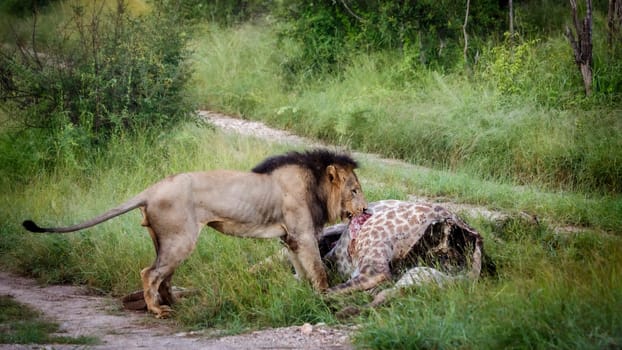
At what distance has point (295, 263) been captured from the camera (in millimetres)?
6586

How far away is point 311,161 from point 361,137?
5269 mm

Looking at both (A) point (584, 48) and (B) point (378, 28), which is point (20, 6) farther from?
(A) point (584, 48)

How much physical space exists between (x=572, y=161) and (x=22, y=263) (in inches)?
221

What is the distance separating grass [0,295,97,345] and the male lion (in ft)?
2.14

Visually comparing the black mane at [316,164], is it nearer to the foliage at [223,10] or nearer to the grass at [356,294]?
the grass at [356,294]

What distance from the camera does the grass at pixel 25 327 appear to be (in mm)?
5629

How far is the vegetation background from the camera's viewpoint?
545 centimetres

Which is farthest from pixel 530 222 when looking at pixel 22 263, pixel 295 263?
pixel 22 263

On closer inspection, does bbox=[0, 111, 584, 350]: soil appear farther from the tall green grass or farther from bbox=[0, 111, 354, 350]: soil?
the tall green grass

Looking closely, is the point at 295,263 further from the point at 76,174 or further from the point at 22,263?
the point at 76,174

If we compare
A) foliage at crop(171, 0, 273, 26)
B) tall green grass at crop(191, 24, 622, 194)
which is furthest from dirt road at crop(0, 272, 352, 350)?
foliage at crop(171, 0, 273, 26)

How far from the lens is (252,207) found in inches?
258

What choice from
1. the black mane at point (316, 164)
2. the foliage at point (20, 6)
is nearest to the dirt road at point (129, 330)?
the black mane at point (316, 164)

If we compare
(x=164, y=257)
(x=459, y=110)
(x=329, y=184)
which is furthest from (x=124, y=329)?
(x=459, y=110)
